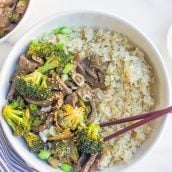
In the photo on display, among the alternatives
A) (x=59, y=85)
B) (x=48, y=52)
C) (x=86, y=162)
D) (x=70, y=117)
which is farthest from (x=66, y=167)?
(x=48, y=52)

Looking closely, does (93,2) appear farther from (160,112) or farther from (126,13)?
(160,112)

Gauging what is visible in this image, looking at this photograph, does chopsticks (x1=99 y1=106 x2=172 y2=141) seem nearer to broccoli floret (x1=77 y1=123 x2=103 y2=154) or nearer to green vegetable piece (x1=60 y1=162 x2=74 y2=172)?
broccoli floret (x1=77 y1=123 x2=103 y2=154)

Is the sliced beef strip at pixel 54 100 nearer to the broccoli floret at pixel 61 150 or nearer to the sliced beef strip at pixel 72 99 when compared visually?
the sliced beef strip at pixel 72 99

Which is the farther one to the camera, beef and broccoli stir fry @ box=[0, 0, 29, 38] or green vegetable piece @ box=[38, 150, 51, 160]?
beef and broccoli stir fry @ box=[0, 0, 29, 38]

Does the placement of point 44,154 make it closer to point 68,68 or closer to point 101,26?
point 68,68

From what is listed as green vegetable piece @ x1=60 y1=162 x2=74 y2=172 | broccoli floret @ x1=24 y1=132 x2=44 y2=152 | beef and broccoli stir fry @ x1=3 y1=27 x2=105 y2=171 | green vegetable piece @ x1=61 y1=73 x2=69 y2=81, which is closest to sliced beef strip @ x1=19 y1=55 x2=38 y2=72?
beef and broccoli stir fry @ x1=3 y1=27 x2=105 y2=171
